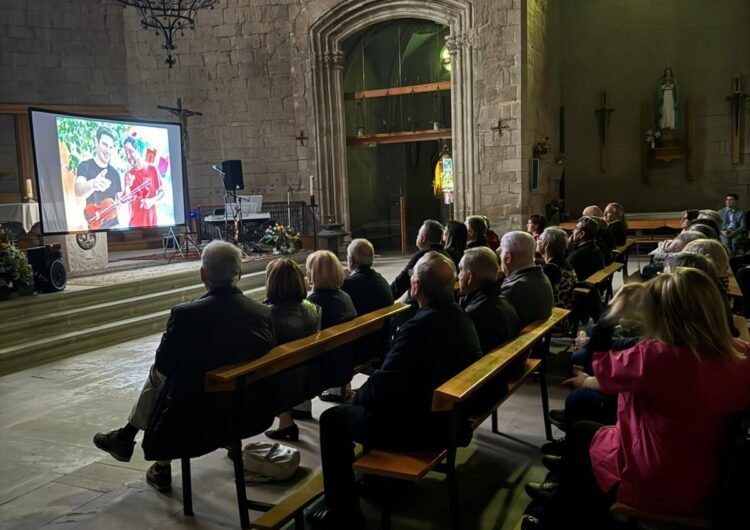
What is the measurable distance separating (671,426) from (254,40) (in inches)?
459

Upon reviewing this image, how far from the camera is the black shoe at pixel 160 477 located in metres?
2.88

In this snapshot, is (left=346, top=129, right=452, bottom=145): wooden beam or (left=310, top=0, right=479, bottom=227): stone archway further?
(left=346, top=129, right=452, bottom=145): wooden beam

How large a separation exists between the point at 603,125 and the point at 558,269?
9005mm

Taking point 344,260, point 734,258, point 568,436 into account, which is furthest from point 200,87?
point 568,436

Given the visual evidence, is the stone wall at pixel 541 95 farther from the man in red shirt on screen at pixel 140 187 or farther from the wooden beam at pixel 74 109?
the wooden beam at pixel 74 109

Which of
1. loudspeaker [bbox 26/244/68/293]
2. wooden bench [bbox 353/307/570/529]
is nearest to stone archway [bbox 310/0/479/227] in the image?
loudspeaker [bbox 26/244/68/293]

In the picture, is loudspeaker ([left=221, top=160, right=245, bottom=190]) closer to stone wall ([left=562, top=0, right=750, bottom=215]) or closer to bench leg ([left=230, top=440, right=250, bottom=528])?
stone wall ([left=562, top=0, right=750, bottom=215])

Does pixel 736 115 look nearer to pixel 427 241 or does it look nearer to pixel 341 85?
pixel 341 85

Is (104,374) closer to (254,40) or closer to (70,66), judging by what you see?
(254,40)

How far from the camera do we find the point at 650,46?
39.5ft

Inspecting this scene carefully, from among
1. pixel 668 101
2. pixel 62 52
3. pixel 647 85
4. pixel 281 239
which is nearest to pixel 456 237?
pixel 281 239

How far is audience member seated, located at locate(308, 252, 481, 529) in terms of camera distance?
2262mm

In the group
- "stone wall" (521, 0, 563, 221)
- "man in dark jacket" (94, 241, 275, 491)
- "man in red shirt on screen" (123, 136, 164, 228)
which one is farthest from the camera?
"stone wall" (521, 0, 563, 221)

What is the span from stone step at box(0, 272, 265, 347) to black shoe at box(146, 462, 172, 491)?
11.1 feet
